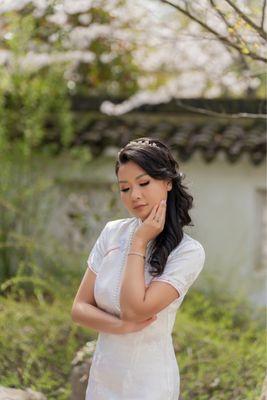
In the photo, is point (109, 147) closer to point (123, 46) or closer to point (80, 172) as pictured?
point (80, 172)

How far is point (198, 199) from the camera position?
356 inches

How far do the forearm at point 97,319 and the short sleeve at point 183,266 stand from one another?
22cm

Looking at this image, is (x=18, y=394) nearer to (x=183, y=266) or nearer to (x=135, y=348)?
(x=135, y=348)

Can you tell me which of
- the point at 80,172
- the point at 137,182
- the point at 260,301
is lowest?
the point at 260,301

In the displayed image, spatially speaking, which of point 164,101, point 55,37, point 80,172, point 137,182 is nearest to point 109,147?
point 80,172

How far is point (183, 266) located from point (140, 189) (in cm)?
32

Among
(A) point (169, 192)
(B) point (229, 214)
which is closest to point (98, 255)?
(A) point (169, 192)

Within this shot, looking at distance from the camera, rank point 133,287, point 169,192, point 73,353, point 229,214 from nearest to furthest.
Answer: point 133,287 → point 169,192 → point 73,353 → point 229,214

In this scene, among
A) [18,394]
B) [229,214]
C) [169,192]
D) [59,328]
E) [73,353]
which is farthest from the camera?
[229,214]

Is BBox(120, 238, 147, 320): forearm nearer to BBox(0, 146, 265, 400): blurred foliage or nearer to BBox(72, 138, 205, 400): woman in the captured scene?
BBox(72, 138, 205, 400): woman

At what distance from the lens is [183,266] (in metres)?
3.02

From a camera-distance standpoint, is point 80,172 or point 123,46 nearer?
point 80,172

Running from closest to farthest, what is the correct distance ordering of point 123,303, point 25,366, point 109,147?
point 123,303 < point 25,366 < point 109,147

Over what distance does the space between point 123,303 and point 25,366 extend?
2.67 metres
